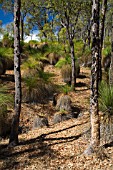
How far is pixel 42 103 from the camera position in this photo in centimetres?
1147

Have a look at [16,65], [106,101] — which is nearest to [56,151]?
[106,101]

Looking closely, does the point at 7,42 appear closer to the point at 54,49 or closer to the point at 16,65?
the point at 54,49

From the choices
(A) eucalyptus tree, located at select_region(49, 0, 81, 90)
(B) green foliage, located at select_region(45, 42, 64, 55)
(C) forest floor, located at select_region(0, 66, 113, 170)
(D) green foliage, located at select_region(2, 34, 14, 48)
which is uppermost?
(A) eucalyptus tree, located at select_region(49, 0, 81, 90)

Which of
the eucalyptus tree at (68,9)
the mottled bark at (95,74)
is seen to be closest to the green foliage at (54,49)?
the eucalyptus tree at (68,9)

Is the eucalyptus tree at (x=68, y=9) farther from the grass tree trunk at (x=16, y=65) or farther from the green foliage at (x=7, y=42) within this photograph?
the grass tree trunk at (x=16, y=65)

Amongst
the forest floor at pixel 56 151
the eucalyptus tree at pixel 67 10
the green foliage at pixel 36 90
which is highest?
the eucalyptus tree at pixel 67 10

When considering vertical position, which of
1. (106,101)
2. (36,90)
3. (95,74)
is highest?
(95,74)

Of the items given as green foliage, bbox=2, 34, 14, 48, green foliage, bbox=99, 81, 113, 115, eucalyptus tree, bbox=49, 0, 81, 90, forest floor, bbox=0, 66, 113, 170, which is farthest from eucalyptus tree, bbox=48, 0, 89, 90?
green foliage, bbox=99, 81, 113, 115

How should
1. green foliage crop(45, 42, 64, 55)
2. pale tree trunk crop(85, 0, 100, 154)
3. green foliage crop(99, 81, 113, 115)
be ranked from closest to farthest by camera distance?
1. pale tree trunk crop(85, 0, 100, 154)
2. green foliage crop(99, 81, 113, 115)
3. green foliage crop(45, 42, 64, 55)

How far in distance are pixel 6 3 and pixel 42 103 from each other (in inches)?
543

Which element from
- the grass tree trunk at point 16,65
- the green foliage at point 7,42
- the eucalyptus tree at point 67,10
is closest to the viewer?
the grass tree trunk at point 16,65

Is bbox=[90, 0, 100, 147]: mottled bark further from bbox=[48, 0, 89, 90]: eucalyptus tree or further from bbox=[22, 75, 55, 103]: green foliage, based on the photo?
bbox=[48, 0, 89, 90]: eucalyptus tree

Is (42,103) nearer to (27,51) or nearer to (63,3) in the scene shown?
(63,3)

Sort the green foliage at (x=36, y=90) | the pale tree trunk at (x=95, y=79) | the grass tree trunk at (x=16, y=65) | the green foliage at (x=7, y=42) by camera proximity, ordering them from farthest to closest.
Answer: the green foliage at (x=7, y=42) < the green foliage at (x=36, y=90) < the grass tree trunk at (x=16, y=65) < the pale tree trunk at (x=95, y=79)
